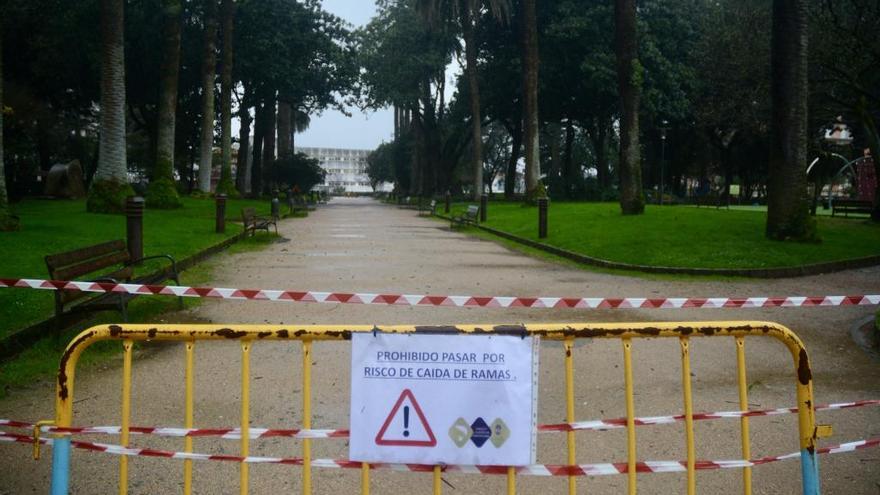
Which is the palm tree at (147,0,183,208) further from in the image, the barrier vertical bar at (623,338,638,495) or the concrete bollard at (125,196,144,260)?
the barrier vertical bar at (623,338,638,495)

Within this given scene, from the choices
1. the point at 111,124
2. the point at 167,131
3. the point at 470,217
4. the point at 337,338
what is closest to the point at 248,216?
the point at 111,124

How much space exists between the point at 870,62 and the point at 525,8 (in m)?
13.6

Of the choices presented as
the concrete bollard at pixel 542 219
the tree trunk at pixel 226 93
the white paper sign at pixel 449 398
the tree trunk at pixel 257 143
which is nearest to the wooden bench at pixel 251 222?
the concrete bollard at pixel 542 219

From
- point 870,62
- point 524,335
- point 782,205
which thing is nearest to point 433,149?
point 870,62

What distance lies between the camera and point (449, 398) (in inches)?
123

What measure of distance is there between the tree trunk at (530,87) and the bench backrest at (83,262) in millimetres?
25173

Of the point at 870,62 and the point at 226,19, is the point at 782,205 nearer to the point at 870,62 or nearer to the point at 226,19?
the point at 870,62

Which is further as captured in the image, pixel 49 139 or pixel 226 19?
pixel 49 139

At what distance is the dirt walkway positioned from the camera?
4301 mm

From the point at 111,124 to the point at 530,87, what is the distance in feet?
58.4

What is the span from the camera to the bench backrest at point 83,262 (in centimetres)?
725

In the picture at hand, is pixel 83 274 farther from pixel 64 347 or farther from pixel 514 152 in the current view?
pixel 514 152

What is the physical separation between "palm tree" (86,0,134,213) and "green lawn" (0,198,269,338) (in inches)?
33.3

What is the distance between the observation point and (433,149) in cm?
5322
